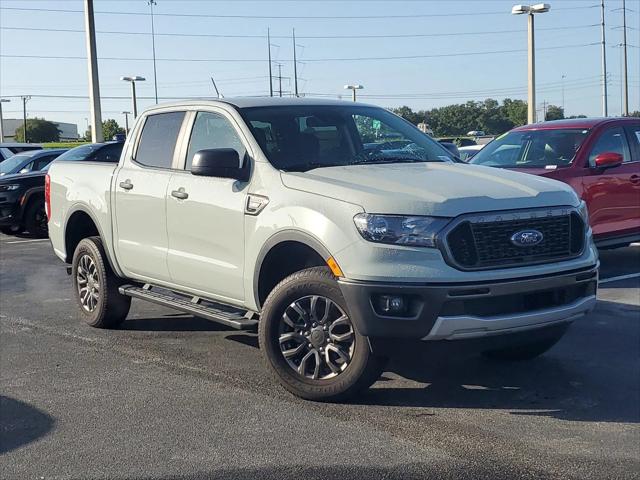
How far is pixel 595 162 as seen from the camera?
9336 mm

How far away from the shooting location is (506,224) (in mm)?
4730

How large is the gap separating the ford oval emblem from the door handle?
8.10 ft

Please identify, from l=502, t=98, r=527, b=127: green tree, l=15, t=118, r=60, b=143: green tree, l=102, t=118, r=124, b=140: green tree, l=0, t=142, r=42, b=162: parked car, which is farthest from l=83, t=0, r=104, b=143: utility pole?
l=15, t=118, r=60, b=143: green tree

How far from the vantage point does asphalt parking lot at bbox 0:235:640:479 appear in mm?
4152

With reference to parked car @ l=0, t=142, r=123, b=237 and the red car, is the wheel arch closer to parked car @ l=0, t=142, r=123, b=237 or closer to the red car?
the red car

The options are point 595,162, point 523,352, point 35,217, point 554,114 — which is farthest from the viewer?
point 554,114

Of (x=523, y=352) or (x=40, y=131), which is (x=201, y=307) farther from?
(x=40, y=131)

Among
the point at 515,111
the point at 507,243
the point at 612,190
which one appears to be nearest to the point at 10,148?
the point at 612,190

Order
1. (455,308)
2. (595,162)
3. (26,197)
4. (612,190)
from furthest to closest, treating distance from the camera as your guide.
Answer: (26,197) → (612,190) → (595,162) → (455,308)

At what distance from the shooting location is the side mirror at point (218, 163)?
544cm

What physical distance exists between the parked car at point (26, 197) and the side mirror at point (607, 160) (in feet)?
28.0

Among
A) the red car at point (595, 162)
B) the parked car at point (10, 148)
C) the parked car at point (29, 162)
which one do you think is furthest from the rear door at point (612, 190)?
the parked car at point (10, 148)

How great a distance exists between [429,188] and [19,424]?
2.85m

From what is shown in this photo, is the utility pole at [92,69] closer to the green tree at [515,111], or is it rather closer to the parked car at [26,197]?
the parked car at [26,197]
